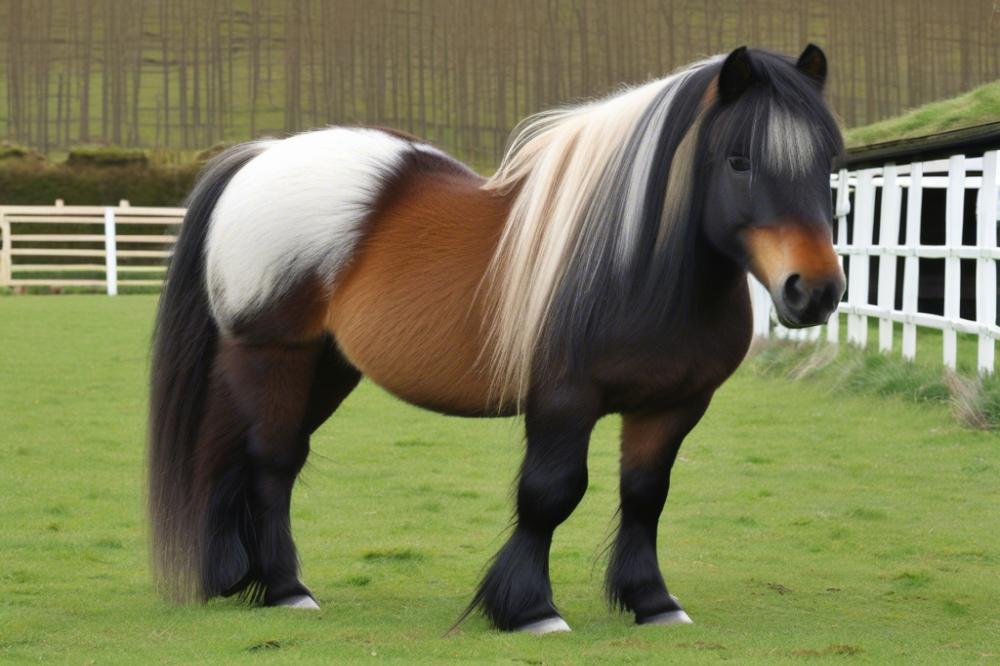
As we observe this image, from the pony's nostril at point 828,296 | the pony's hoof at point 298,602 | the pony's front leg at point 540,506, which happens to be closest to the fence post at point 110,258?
the pony's hoof at point 298,602

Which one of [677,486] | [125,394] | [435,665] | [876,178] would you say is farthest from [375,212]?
[876,178]

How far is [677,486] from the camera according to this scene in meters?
6.90

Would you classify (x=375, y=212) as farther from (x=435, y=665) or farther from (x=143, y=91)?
(x=143, y=91)

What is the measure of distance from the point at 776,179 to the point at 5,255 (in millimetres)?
21842

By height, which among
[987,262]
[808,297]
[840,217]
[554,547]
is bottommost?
[554,547]

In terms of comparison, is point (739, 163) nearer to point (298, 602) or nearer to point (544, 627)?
point (544, 627)

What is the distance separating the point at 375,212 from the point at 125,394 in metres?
6.79

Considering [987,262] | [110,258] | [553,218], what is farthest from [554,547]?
[110,258]

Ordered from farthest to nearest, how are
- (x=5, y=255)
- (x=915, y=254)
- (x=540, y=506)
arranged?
(x=5, y=255) < (x=915, y=254) < (x=540, y=506)

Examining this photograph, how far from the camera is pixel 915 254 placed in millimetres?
10305

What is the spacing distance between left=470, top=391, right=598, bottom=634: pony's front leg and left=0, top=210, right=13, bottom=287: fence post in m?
21.2

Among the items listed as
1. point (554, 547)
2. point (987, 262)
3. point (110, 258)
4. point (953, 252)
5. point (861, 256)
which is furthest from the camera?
point (110, 258)

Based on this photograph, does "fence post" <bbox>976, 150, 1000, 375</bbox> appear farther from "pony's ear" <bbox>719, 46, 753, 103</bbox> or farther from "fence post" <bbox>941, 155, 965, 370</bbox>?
"pony's ear" <bbox>719, 46, 753, 103</bbox>

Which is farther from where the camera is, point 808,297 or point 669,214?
point 669,214
